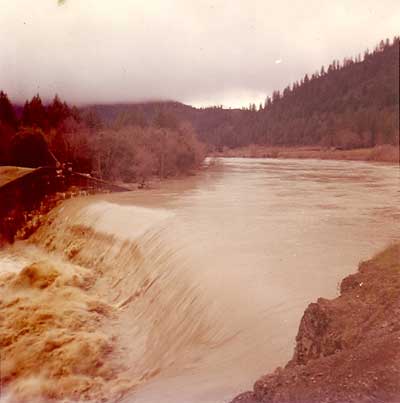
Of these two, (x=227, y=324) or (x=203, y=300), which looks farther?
(x=203, y=300)

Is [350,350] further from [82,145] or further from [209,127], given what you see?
[209,127]

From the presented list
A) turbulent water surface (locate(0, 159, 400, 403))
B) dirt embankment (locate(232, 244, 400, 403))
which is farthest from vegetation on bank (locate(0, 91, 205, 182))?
dirt embankment (locate(232, 244, 400, 403))

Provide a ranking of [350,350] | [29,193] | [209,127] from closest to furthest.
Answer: [350,350]
[29,193]
[209,127]

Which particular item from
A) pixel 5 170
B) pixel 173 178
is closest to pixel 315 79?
pixel 173 178

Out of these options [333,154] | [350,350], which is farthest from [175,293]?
[333,154]

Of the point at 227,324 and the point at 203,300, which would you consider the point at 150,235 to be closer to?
the point at 203,300

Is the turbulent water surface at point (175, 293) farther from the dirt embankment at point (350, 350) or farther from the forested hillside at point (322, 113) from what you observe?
the forested hillside at point (322, 113)
